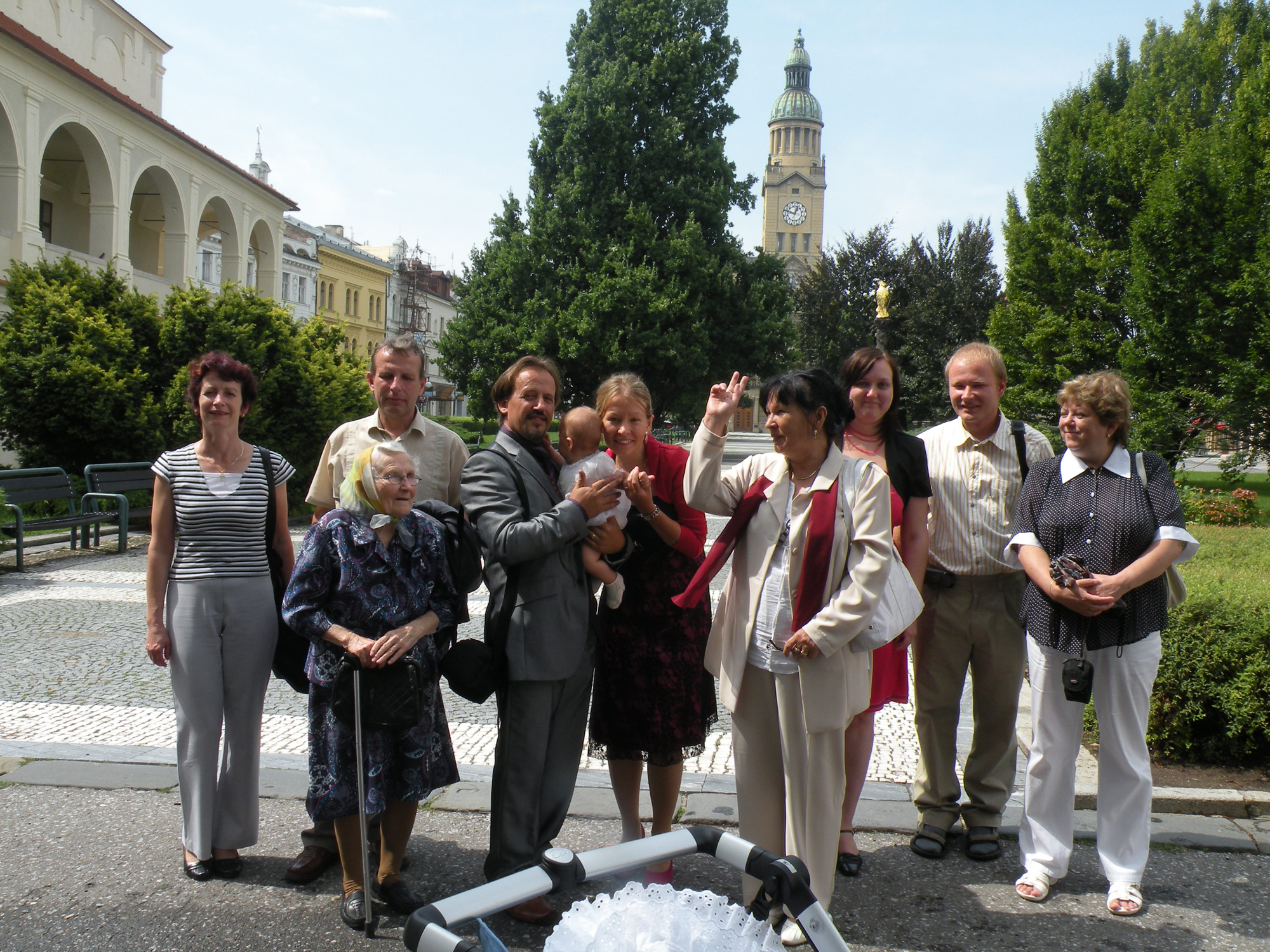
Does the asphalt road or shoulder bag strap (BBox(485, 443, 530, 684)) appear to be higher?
shoulder bag strap (BBox(485, 443, 530, 684))

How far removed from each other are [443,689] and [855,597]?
14.1 feet

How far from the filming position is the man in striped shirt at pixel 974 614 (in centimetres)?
413

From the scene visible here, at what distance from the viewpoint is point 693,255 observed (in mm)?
32312

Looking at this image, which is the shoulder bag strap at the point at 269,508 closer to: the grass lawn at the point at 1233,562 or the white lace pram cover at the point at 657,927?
the white lace pram cover at the point at 657,927

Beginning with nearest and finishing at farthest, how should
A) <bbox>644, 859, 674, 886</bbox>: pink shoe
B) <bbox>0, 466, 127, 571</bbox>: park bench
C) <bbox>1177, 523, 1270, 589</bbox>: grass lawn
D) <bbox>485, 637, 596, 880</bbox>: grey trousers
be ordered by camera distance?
<bbox>485, 637, 596, 880</bbox>: grey trousers, <bbox>644, 859, 674, 886</bbox>: pink shoe, <bbox>1177, 523, 1270, 589</bbox>: grass lawn, <bbox>0, 466, 127, 571</bbox>: park bench

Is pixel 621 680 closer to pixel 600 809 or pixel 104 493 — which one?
pixel 600 809

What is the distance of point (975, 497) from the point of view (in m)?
4.17

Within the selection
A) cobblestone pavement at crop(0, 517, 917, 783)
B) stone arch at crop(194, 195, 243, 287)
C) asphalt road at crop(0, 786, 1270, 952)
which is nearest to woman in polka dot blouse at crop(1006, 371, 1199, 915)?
asphalt road at crop(0, 786, 1270, 952)

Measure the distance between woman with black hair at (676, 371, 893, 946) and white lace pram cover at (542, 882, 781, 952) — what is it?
1.36 m

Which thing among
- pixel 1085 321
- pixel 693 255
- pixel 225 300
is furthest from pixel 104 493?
pixel 693 255

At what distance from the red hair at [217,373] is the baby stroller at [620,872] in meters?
2.63

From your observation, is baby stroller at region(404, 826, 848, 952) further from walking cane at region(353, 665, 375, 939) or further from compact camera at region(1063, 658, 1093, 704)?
compact camera at region(1063, 658, 1093, 704)

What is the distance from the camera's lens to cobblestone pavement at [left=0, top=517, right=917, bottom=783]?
17.4 feet

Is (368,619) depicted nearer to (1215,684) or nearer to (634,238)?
(1215,684)
